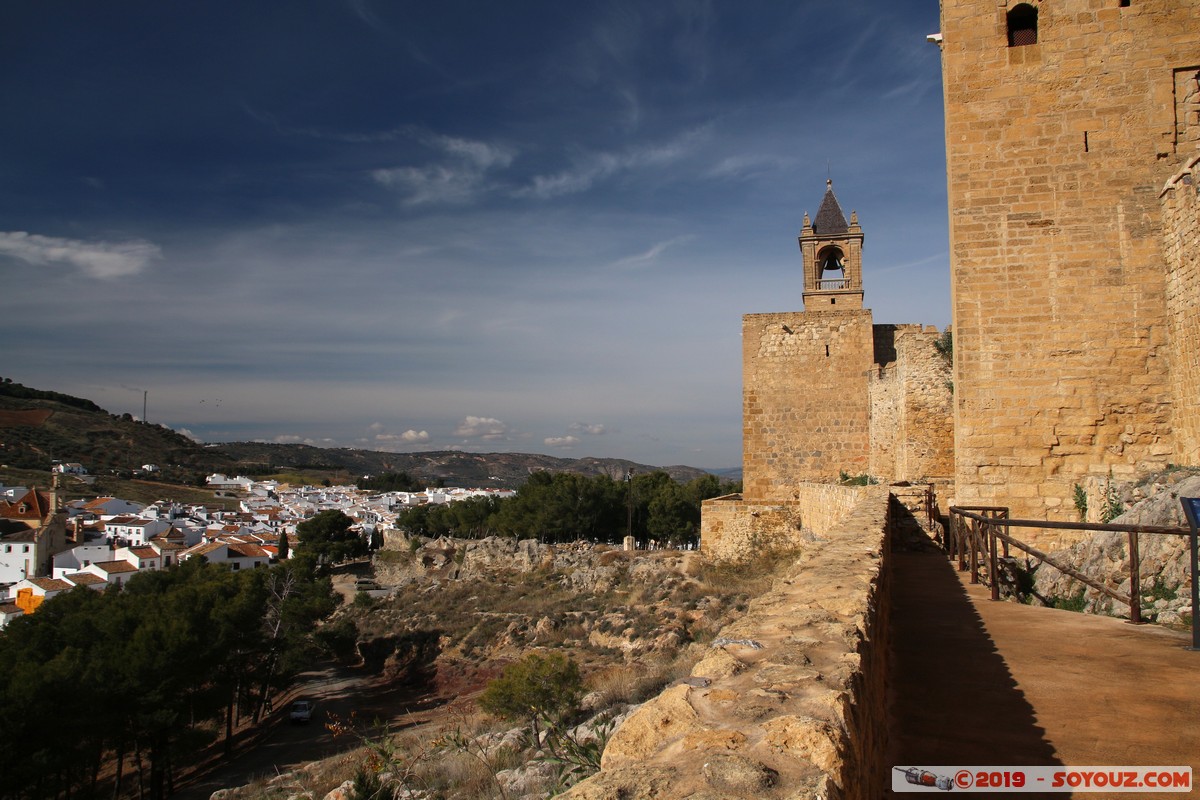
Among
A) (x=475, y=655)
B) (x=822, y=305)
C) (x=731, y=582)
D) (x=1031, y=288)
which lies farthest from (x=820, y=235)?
(x=475, y=655)

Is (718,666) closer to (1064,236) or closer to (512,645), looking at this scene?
(1064,236)

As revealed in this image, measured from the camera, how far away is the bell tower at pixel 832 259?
23188 millimetres

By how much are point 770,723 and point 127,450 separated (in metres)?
111

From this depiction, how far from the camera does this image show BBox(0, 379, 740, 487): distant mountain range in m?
85.0

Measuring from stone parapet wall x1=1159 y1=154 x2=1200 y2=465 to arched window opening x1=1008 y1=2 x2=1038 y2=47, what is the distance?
8.19 feet

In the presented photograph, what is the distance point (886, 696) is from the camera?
370 cm

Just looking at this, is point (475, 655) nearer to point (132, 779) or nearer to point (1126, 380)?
point (132, 779)

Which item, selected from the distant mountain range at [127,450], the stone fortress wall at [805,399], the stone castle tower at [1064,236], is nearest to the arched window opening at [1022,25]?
the stone castle tower at [1064,236]

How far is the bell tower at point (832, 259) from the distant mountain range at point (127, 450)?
85.1 feet

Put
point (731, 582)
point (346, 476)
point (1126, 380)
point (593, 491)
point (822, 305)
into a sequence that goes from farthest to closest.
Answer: point (346, 476) → point (593, 491) → point (822, 305) → point (731, 582) → point (1126, 380)

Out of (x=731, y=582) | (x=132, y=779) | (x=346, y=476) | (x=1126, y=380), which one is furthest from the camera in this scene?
Answer: (x=346, y=476)

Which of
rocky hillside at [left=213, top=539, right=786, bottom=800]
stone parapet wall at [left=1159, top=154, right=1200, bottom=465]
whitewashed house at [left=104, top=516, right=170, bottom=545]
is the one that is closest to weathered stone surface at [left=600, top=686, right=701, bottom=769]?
rocky hillside at [left=213, top=539, right=786, bottom=800]

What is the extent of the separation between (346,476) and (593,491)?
A: 108 meters

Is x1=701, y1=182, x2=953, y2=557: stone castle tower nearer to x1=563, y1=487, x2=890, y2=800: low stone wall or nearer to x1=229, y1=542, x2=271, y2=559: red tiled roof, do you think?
x1=563, y1=487, x2=890, y2=800: low stone wall
